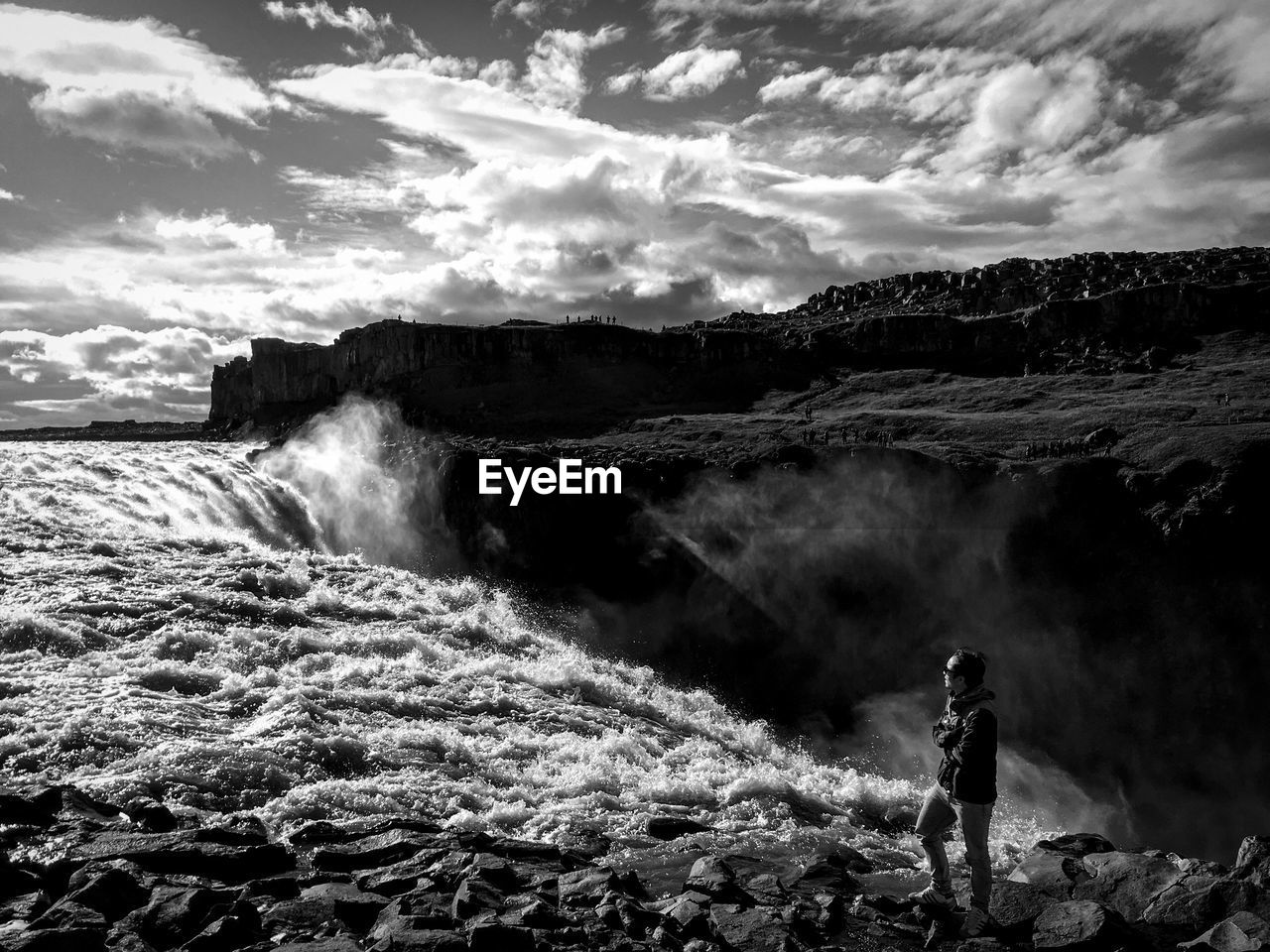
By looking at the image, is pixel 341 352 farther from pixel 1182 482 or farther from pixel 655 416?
pixel 1182 482

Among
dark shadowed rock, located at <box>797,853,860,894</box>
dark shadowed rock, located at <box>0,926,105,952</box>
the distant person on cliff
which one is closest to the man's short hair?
the distant person on cliff

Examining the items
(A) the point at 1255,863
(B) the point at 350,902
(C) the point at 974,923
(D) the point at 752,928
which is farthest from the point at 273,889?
(A) the point at 1255,863

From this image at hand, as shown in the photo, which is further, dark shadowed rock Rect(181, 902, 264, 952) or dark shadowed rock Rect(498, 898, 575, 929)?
dark shadowed rock Rect(498, 898, 575, 929)

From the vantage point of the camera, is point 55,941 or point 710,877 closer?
point 55,941

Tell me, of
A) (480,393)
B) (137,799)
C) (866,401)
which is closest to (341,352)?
(480,393)

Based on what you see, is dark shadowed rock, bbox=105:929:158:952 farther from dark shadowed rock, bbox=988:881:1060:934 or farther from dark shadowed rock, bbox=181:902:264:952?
dark shadowed rock, bbox=988:881:1060:934

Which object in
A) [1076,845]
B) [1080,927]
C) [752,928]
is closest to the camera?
[1080,927]

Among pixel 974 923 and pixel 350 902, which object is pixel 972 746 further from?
pixel 350 902
